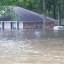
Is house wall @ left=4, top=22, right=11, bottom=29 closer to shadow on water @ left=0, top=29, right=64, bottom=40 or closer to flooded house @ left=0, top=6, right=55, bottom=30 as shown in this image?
flooded house @ left=0, top=6, right=55, bottom=30

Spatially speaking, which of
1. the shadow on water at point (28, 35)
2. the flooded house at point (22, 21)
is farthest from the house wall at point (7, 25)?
the shadow on water at point (28, 35)

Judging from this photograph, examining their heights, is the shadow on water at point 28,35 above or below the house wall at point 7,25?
below

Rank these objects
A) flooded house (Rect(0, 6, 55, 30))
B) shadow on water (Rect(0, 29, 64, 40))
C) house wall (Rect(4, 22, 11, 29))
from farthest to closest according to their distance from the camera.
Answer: house wall (Rect(4, 22, 11, 29))
flooded house (Rect(0, 6, 55, 30))
shadow on water (Rect(0, 29, 64, 40))

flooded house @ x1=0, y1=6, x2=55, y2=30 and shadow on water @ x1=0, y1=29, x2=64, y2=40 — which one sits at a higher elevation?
flooded house @ x1=0, y1=6, x2=55, y2=30

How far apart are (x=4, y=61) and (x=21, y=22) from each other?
45017mm

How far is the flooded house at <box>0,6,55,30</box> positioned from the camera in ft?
182

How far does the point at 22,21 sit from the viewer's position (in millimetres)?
55625

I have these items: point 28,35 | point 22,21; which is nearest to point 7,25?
point 22,21

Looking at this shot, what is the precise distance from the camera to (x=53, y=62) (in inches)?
442

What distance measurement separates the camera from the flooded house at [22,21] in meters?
55.4

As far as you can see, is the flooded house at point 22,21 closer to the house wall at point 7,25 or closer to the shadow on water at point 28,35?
the house wall at point 7,25

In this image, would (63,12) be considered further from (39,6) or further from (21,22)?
(21,22)

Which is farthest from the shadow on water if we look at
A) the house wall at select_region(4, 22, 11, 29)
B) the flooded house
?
the house wall at select_region(4, 22, 11, 29)

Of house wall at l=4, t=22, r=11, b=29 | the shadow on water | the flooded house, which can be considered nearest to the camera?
the shadow on water
